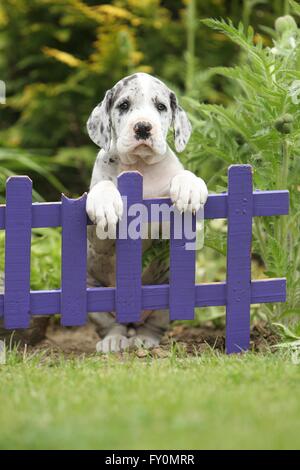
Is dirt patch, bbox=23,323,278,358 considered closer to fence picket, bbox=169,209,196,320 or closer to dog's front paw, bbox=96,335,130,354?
dog's front paw, bbox=96,335,130,354

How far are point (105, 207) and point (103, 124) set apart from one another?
481mm

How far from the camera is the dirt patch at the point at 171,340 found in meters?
3.83

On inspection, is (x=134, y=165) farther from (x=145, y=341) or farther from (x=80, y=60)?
(x=80, y=60)

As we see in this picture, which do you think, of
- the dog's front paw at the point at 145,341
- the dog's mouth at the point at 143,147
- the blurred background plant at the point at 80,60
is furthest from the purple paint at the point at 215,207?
the blurred background plant at the point at 80,60

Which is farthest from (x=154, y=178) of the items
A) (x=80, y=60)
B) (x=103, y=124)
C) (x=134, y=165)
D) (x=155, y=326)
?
(x=80, y=60)

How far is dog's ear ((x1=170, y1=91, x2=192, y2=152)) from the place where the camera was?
371cm

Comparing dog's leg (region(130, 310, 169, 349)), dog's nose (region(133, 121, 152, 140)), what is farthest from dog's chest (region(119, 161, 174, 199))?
dog's leg (region(130, 310, 169, 349))

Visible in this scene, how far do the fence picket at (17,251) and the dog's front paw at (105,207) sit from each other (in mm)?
275

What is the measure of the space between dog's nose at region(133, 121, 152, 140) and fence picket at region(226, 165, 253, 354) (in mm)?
397

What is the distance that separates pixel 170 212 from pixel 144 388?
36.1 inches

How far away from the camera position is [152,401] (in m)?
2.76

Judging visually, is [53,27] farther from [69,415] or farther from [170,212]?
[69,415]

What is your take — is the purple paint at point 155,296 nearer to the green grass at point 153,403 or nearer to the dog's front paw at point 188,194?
the green grass at point 153,403

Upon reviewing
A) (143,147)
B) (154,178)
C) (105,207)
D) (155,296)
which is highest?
(143,147)
